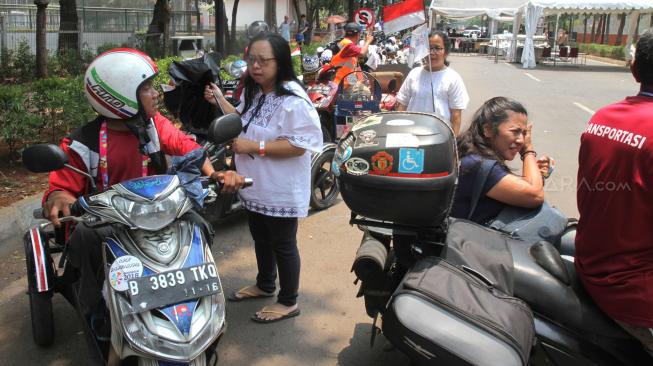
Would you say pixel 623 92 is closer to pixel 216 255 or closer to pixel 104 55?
pixel 216 255

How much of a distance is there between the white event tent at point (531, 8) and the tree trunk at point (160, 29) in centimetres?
1524

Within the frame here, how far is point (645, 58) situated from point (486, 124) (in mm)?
863

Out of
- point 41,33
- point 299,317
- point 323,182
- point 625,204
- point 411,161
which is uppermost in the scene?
point 41,33

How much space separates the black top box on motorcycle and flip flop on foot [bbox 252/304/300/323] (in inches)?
53.3

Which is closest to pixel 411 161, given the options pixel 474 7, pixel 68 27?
pixel 68 27

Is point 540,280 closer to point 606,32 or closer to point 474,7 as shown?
point 474,7

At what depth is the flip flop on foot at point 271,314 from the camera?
3.36 m

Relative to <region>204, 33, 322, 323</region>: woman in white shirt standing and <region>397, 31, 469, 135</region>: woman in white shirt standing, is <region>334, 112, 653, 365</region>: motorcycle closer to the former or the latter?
<region>204, 33, 322, 323</region>: woman in white shirt standing

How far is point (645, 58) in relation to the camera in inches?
77.9

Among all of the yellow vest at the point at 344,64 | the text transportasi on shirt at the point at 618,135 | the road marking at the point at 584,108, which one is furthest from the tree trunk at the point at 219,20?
the text transportasi on shirt at the point at 618,135

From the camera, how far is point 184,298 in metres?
2.07

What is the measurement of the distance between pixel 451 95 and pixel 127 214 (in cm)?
349

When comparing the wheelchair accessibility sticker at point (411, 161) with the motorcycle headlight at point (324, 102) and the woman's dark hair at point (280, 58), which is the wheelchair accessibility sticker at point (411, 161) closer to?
the woman's dark hair at point (280, 58)

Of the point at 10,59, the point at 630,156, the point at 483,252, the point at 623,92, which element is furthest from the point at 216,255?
the point at 623,92
